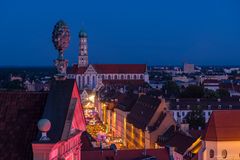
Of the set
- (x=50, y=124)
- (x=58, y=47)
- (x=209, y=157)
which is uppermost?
(x=58, y=47)

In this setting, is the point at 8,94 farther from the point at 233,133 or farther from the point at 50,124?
the point at 233,133

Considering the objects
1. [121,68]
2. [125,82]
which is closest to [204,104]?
[125,82]

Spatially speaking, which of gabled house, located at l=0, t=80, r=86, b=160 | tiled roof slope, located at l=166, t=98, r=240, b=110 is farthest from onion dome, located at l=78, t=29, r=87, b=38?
gabled house, located at l=0, t=80, r=86, b=160

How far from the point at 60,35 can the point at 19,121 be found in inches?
66.2

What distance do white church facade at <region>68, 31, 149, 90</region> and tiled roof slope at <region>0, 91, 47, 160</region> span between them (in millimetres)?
149651

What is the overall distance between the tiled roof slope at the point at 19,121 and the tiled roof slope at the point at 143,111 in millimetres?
51398

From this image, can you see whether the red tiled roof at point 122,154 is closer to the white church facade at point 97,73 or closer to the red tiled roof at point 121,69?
the white church facade at point 97,73

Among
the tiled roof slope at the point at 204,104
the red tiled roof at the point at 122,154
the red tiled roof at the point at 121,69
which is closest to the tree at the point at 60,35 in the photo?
the red tiled roof at the point at 122,154

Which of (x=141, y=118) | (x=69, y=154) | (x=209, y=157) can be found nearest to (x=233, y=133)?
(x=209, y=157)

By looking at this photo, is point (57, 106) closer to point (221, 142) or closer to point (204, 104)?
point (221, 142)

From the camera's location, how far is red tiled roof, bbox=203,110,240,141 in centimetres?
4284

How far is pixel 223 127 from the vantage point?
43.4 m

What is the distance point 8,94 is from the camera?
31.0ft

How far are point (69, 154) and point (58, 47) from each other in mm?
1932
